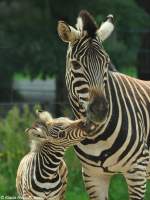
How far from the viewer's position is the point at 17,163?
10.8 metres

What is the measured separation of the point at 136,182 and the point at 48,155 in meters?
0.79

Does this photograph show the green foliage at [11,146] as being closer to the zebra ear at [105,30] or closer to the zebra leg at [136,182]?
the zebra leg at [136,182]

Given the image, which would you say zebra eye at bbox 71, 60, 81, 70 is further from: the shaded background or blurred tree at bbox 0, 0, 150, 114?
blurred tree at bbox 0, 0, 150, 114

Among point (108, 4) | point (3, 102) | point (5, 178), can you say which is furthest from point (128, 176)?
point (3, 102)

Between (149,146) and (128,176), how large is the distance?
38cm

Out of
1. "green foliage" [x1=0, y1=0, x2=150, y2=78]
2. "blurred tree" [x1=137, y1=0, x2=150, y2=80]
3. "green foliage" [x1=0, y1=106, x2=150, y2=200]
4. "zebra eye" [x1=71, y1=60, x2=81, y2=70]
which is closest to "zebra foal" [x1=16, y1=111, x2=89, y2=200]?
"zebra eye" [x1=71, y1=60, x2=81, y2=70]

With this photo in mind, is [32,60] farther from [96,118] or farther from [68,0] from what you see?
[96,118]

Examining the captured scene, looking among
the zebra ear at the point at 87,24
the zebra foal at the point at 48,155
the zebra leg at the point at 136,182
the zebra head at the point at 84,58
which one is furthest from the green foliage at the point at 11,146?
the zebra ear at the point at 87,24

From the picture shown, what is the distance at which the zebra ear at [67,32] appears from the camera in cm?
639

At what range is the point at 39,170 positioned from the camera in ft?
22.4

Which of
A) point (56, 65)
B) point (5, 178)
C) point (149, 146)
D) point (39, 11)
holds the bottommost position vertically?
point (5, 178)

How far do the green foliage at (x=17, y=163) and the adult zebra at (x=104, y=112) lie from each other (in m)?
2.95

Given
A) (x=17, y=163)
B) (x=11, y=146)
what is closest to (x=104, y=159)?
(x=17, y=163)

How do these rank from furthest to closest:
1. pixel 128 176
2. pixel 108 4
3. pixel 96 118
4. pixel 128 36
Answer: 1. pixel 128 36
2. pixel 108 4
3. pixel 128 176
4. pixel 96 118
